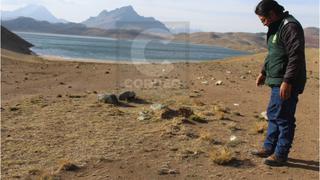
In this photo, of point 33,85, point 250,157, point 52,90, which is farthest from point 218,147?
point 33,85

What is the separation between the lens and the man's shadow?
7023mm

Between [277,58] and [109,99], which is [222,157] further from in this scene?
[109,99]

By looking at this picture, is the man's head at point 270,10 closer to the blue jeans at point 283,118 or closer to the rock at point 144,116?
the blue jeans at point 283,118

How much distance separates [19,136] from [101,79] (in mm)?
11686

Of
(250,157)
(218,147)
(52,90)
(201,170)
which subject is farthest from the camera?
(52,90)

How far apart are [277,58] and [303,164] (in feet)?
5.69

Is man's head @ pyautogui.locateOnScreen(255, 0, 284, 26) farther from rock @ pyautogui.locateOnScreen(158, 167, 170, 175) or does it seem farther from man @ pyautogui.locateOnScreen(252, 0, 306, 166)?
rock @ pyautogui.locateOnScreen(158, 167, 170, 175)

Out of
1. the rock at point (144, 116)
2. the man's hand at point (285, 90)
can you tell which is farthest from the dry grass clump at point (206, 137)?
the man's hand at point (285, 90)

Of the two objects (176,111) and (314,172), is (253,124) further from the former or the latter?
(314,172)

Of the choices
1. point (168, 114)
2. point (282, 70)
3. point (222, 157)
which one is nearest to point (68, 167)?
point (222, 157)

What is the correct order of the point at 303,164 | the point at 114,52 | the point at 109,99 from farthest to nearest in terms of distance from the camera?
the point at 114,52 → the point at 109,99 → the point at 303,164

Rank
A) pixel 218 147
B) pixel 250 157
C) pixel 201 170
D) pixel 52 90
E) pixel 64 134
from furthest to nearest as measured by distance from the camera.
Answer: pixel 52 90, pixel 64 134, pixel 218 147, pixel 250 157, pixel 201 170

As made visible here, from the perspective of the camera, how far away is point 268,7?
21.7ft

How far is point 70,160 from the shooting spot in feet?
22.8
